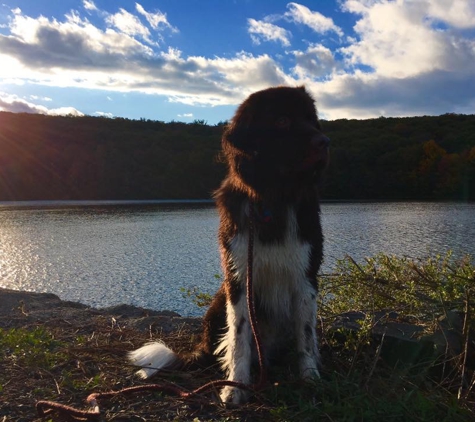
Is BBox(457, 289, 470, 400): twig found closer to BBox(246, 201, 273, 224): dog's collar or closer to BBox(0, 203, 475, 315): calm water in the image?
BBox(246, 201, 273, 224): dog's collar

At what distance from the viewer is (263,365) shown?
145 inches

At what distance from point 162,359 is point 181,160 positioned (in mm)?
62384

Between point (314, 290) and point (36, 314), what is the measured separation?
4.58 meters

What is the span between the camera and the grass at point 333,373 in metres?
3.21

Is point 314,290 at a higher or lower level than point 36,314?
higher

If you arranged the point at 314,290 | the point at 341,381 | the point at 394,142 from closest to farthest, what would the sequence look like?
the point at 341,381, the point at 314,290, the point at 394,142

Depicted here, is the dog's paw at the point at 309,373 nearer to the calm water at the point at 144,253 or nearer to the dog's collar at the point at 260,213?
the dog's collar at the point at 260,213

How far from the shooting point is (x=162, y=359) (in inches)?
165

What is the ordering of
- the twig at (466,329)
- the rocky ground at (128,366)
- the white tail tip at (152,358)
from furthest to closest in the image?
the white tail tip at (152,358), the twig at (466,329), the rocky ground at (128,366)

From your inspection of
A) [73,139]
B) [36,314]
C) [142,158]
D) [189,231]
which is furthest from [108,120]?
[36,314]

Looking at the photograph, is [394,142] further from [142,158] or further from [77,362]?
[77,362]

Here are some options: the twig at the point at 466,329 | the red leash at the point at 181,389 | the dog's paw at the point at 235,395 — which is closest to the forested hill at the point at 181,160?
the twig at the point at 466,329

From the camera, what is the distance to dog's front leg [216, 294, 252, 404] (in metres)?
3.81

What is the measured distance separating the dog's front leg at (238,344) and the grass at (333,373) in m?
0.24
